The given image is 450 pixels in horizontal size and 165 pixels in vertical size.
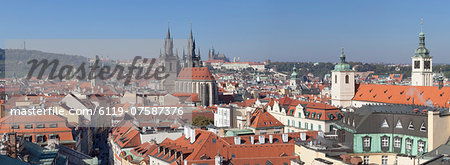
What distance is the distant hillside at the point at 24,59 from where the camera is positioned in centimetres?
6072

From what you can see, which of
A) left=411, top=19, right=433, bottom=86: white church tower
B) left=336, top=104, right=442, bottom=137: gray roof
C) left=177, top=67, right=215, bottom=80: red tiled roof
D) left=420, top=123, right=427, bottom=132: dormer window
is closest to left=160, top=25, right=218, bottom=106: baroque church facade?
left=177, top=67, right=215, bottom=80: red tiled roof

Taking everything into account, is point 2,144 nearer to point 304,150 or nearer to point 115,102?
point 304,150

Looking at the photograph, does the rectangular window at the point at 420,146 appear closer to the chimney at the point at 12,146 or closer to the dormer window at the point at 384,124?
the dormer window at the point at 384,124

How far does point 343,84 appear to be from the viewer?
77.7m

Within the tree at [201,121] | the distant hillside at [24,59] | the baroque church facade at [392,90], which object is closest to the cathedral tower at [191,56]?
the distant hillside at [24,59]

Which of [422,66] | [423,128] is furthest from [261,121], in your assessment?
[422,66]

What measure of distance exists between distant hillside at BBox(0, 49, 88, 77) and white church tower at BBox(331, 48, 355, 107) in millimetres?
36550

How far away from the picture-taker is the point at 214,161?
3431 centimetres

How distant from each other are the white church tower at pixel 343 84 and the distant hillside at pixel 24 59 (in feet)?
120

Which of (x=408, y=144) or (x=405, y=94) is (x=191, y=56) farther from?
(x=408, y=144)

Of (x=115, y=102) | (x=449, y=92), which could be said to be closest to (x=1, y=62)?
(x=115, y=102)

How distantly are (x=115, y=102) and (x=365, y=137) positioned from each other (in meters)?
64.2

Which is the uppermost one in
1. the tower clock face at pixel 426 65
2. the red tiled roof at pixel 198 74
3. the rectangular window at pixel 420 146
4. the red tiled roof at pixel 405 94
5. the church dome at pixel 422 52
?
the church dome at pixel 422 52

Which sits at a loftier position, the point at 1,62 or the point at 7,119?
the point at 1,62
